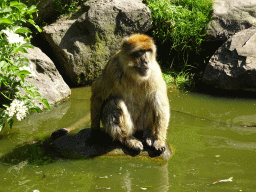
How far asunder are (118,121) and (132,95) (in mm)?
435

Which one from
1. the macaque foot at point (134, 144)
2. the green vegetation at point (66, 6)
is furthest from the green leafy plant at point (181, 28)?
the macaque foot at point (134, 144)

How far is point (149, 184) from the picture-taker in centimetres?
442

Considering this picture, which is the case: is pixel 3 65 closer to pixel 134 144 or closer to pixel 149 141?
pixel 134 144

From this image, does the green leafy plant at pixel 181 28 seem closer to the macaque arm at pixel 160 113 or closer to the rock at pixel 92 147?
the macaque arm at pixel 160 113

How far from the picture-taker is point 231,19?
943 centimetres

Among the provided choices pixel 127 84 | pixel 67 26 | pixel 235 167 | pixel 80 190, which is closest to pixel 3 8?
pixel 127 84

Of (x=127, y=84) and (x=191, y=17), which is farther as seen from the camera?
(x=191, y=17)

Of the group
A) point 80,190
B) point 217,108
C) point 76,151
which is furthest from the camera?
point 217,108

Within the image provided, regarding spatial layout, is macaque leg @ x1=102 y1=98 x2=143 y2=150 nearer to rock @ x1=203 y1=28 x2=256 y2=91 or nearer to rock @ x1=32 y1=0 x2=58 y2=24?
rock @ x1=203 y1=28 x2=256 y2=91

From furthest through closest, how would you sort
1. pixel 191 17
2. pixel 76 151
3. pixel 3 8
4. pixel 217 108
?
pixel 191 17 → pixel 217 108 → pixel 76 151 → pixel 3 8

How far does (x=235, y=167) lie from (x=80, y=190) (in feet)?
7.23

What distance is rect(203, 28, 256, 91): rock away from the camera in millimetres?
8094

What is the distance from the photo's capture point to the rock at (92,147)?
520 centimetres

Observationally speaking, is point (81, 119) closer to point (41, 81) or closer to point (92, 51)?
point (41, 81)
